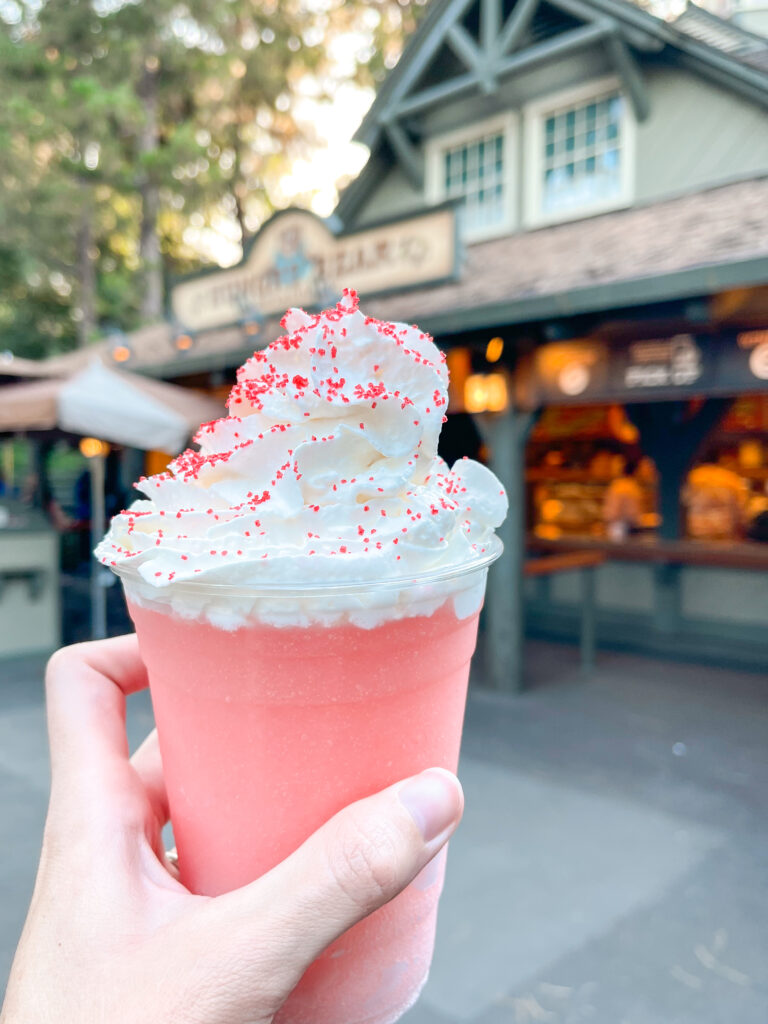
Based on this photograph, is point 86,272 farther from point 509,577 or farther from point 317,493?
point 317,493

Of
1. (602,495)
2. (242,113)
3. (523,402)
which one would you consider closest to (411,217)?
Answer: (523,402)

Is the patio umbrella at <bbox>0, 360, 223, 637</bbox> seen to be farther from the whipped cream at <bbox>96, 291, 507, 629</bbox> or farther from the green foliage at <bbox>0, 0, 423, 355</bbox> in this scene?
the green foliage at <bbox>0, 0, 423, 355</bbox>

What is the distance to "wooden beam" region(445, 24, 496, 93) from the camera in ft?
27.1

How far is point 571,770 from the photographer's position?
4664 millimetres

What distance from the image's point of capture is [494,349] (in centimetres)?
620

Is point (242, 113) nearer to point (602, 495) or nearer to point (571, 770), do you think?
point (602, 495)

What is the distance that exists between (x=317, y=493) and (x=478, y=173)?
8.94 m

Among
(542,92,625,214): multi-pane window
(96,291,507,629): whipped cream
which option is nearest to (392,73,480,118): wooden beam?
(542,92,625,214): multi-pane window

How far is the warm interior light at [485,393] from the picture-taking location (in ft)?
20.6

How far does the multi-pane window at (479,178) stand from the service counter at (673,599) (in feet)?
12.9

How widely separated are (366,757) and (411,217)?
21.1 feet

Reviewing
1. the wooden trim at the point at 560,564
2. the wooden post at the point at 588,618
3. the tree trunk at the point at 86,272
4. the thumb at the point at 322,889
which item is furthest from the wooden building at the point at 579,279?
the tree trunk at the point at 86,272

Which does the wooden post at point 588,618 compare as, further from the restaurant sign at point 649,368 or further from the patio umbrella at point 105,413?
the patio umbrella at point 105,413

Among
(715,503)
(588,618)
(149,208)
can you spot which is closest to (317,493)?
(588,618)
